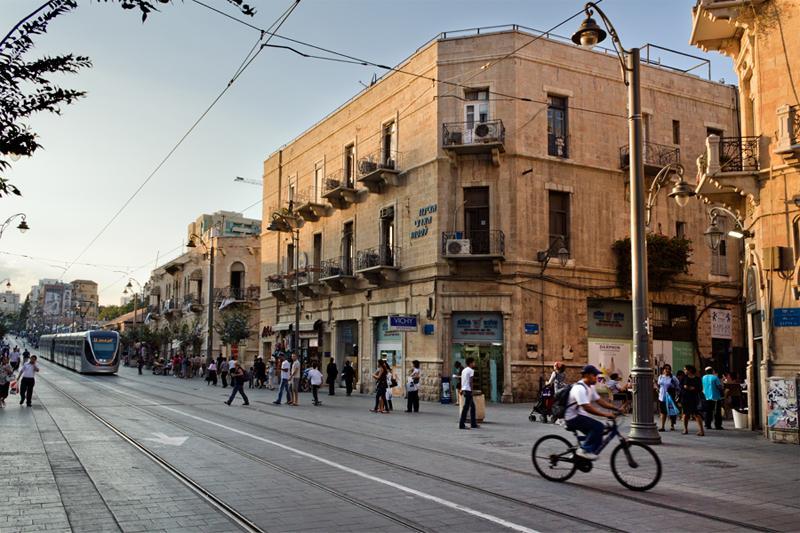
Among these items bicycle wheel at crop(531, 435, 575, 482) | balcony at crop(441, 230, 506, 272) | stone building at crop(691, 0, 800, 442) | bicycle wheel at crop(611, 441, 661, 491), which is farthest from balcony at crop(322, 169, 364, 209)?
bicycle wheel at crop(611, 441, 661, 491)

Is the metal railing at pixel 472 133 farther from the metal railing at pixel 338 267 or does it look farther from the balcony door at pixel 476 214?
the metal railing at pixel 338 267

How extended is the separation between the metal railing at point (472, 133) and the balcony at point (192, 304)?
38809mm

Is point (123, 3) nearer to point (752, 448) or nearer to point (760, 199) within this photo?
point (752, 448)

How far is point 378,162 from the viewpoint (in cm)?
3294

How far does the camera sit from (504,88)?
2816 cm

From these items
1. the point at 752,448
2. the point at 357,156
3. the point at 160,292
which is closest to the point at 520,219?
the point at 357,156

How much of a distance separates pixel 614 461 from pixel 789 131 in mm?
9940

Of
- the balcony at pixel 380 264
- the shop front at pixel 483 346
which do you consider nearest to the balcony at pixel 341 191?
the balcony at pixel 380 264

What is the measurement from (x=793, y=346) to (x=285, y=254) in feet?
105

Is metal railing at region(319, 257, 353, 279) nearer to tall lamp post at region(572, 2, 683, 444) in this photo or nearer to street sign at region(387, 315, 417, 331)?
street sign at region(387, 315, 417, 331)

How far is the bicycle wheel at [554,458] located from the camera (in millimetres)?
10016

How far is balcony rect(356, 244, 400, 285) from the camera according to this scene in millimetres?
30984

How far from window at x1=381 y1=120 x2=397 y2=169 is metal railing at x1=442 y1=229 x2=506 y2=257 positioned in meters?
5.41

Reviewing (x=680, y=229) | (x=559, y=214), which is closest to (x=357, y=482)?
(x=559, y=214)
